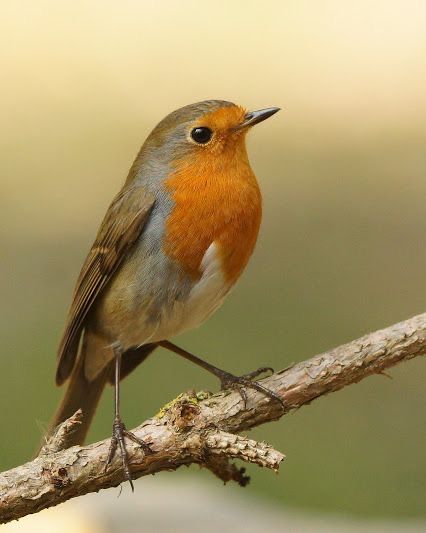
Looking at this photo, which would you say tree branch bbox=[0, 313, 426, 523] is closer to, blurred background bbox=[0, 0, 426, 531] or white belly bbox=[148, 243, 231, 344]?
white belly bbox=[148, 243, 231, 344]

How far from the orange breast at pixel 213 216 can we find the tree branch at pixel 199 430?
0.49m

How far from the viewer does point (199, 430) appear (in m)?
3.67

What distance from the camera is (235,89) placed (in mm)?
11289

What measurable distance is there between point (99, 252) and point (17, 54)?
8.17 meters

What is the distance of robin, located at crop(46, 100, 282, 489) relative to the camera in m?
4.11

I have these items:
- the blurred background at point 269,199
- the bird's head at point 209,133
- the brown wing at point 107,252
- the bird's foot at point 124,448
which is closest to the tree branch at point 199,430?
the bird's foot at point 124,448

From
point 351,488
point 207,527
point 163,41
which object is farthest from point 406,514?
point 163,41

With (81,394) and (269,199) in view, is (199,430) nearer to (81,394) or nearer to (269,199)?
(81,394)

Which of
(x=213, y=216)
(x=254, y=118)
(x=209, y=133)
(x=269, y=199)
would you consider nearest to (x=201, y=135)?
(x=209, y=133)

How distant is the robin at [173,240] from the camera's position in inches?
162

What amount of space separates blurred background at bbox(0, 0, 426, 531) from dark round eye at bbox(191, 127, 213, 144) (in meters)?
2.00

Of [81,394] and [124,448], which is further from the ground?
[81,394]

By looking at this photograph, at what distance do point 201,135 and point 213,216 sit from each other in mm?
380

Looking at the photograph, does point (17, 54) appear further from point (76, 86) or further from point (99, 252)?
point (99, 252)
